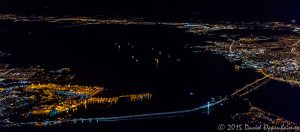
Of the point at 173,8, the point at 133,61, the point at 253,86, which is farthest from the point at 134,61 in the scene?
the point at 173,8

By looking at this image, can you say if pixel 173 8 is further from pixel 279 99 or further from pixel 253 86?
pixel 279 99

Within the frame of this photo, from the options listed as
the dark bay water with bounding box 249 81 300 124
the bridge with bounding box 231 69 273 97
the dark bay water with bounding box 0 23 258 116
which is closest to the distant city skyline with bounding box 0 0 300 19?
the dark bay water with bounding box 0 23 258 116

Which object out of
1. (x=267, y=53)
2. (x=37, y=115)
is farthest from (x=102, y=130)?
(x=267, y=53)

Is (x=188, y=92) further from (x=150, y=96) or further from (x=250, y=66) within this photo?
(x=250, y=66)

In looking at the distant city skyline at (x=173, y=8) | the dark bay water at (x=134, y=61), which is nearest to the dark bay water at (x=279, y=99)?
the dark bay water at (x=134, y=61)

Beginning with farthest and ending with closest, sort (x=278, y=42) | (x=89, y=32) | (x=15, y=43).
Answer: (x=89, y=32) < (x=15, y=43) < (x=278, y=42)

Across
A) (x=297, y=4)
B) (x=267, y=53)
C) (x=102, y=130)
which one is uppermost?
(x=297, y=4)

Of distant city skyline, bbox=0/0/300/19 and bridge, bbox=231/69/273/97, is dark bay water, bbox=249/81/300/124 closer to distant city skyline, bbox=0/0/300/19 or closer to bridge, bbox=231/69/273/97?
bridge, bbox=231/69/273/97

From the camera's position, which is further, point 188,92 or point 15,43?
point 15,43
